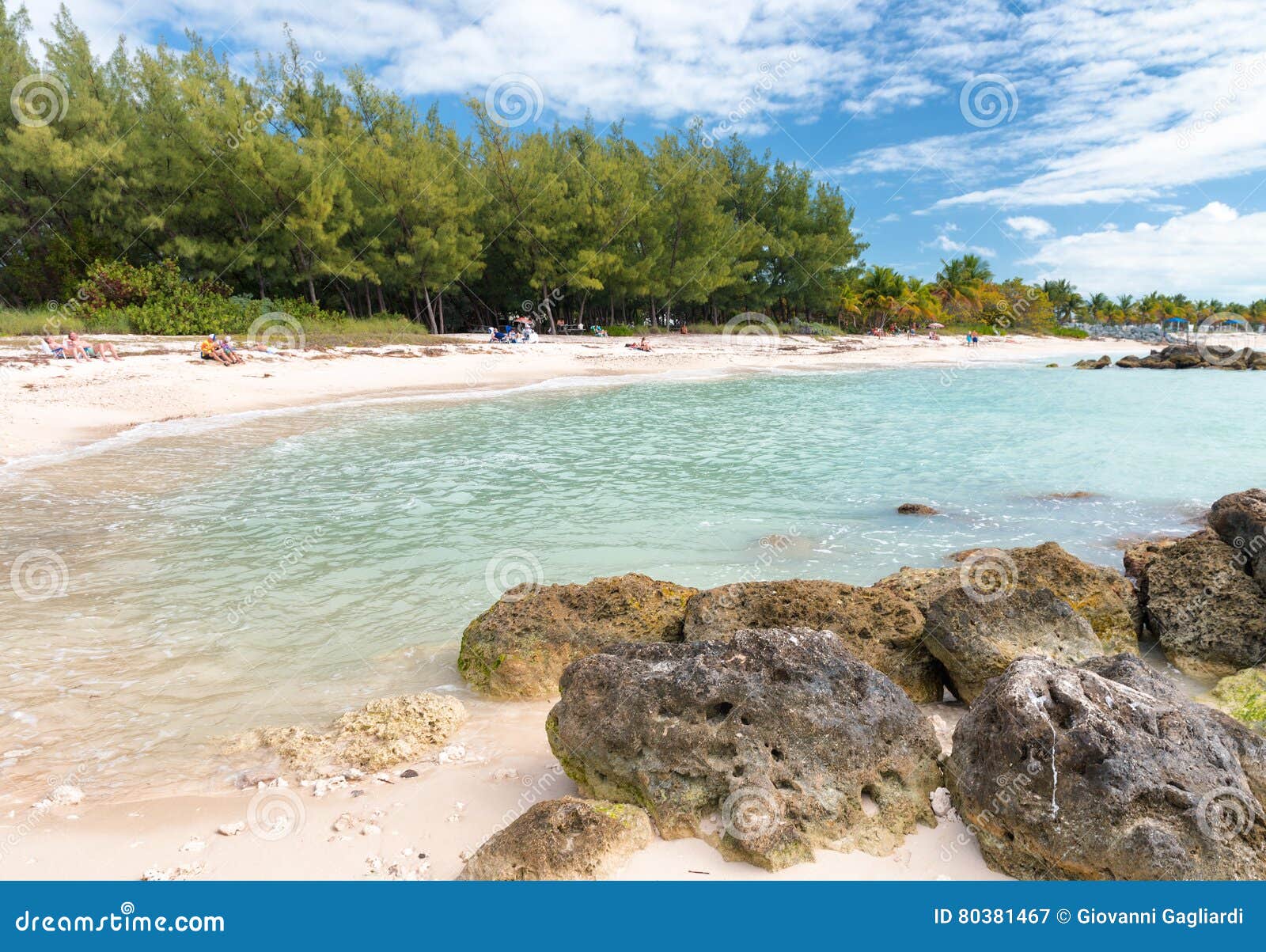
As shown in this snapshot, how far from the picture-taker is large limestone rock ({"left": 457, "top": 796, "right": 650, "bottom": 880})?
10.4 feet

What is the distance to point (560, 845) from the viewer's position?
3.24m

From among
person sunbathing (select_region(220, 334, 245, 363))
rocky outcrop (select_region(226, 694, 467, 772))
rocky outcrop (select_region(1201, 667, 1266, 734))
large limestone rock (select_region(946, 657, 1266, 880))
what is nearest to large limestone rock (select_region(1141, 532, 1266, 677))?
rocky outcrop (select_region(1201, 667, 1266, 734))

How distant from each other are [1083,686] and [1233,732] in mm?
827

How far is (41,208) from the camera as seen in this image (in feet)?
111

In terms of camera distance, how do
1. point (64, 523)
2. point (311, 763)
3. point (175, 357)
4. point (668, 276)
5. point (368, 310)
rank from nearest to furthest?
point (311, 763) < point (64, 523) < point (175, 357) < point (368, 310) < point (668, 276)

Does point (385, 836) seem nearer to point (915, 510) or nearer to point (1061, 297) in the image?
point (915, 510)

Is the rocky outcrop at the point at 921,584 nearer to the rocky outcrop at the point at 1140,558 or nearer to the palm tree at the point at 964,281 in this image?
the rocky outcrop at the point at 1140,558

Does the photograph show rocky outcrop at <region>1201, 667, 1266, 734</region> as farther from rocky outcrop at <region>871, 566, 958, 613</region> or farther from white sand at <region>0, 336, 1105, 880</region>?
white sand at <region>0, 336, 1105, 880</region>

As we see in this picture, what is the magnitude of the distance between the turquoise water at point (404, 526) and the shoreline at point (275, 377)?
167cm

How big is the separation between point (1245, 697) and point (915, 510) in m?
6.11

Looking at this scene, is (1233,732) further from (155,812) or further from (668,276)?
(668,276)

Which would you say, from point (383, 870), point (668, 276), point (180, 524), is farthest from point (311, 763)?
point (668, 276)

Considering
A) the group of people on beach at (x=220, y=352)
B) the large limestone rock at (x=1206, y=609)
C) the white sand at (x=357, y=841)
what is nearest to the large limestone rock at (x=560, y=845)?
the white sand at (x=357, y=841)

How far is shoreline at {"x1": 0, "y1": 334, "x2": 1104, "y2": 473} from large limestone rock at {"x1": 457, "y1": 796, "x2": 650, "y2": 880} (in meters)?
14.2
